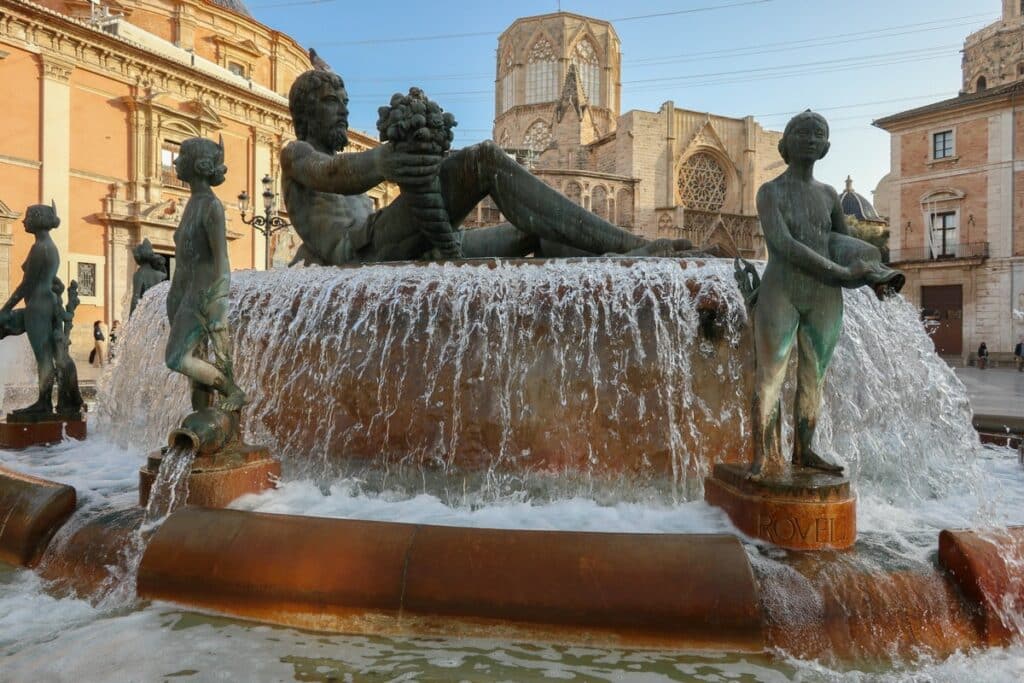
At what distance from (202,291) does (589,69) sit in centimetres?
5964

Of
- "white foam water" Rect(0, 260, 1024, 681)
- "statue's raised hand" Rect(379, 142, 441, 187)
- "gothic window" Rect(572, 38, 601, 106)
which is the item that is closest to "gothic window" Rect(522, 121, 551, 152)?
"gothic window" Rect(572, 38, 601, 106)

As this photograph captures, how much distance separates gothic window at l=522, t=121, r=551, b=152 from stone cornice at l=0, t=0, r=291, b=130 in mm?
29256

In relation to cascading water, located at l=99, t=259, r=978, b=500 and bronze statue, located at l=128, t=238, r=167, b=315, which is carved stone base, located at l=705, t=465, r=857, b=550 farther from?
bronze statue, located at l=128, t=238, r=167, b=315

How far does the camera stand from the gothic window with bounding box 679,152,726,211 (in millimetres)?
46250

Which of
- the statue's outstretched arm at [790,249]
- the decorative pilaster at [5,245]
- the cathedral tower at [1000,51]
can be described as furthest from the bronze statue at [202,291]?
the cathedral tower at [1000,51]

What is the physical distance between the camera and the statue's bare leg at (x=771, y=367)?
2.76 m

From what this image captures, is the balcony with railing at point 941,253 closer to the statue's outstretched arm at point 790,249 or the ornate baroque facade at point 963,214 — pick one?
the ornate baroque facade at point 963,214

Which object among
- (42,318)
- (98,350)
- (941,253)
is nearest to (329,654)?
(42,318)

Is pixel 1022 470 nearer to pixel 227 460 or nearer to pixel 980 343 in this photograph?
pixel 227 460

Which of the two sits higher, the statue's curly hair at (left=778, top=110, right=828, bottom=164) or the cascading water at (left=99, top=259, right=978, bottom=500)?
the statue's curly hair at (left=778, top=110, right=828, bottom=164)

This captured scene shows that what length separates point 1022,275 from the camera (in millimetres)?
29031

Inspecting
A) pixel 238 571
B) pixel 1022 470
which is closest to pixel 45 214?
pixel 238 571

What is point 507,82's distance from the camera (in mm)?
58812

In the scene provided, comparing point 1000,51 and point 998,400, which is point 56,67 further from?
point 1000,51
